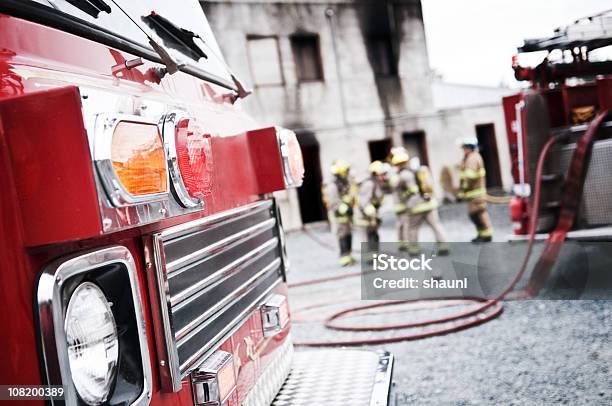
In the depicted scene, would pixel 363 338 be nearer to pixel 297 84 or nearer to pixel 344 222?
pixel 344 222

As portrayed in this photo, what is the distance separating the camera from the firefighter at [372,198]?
32.3 feet

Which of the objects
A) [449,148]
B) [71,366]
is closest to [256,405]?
[71,366]

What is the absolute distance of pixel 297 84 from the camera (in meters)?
16.3

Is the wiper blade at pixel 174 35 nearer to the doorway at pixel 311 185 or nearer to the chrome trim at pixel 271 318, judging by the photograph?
the chrome trim at pixel 271 318

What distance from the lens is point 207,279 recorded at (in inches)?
62.1

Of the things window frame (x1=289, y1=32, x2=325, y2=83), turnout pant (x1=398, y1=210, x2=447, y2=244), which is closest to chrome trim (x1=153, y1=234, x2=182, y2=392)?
turnout pant (x1=398, y1=210, x2=447, y2=244)

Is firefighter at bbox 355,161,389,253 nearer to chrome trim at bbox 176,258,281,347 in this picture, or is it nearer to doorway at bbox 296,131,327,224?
doorway at bbox 296,131,327,224

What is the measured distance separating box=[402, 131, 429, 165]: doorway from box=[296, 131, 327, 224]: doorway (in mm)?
3267

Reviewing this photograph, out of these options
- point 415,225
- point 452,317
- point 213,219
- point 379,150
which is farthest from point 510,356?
point 379,150

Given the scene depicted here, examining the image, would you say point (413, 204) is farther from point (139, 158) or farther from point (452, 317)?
point (139, 158)

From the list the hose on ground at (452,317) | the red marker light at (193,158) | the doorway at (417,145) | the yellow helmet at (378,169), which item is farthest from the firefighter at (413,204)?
the doorway at (417,145)

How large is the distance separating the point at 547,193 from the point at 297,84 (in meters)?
11.4

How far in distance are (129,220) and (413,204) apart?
782cm

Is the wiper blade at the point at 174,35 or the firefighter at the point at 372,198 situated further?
the firefighter at the point at 372,198
